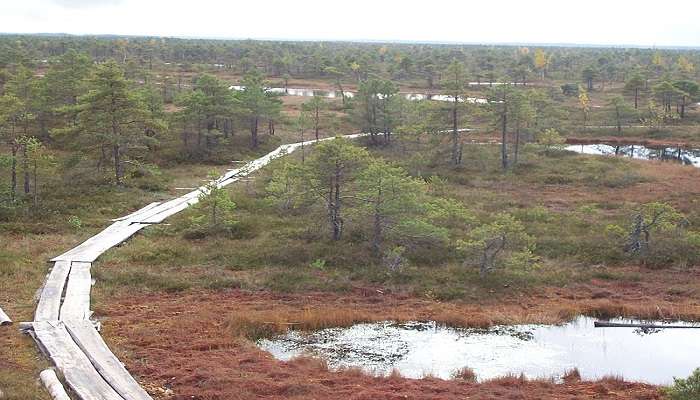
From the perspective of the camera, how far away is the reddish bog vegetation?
14.6 m

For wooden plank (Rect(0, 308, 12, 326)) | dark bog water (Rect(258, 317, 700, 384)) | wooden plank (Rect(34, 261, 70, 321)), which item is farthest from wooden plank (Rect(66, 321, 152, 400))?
dark bog water (Rect(258, 317, 700, 384))

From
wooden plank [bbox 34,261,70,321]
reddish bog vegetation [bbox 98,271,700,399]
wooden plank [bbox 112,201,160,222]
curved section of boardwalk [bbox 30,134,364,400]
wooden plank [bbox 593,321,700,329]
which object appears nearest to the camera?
curved section of boardwalk [bbox 30,134,364,400]

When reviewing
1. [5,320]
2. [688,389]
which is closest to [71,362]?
[5,320]

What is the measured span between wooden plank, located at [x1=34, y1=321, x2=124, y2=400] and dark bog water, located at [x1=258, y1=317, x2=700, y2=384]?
503cm

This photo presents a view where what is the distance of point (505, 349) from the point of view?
719 inches

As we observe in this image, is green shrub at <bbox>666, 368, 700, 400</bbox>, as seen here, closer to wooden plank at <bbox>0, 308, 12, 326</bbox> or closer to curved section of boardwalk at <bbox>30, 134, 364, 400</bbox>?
curved section of boardwalk at <bbox>30, 134, 364, 400</bbox>

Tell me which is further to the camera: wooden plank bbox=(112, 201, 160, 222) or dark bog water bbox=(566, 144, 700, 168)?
dark bog water bbox=(566, 144, 700, 168)

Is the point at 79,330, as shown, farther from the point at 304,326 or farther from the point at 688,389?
the point at 688,389

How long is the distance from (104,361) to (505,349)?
10711mm

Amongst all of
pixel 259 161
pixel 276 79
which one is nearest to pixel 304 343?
pixel 259 161

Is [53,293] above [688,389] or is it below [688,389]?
below

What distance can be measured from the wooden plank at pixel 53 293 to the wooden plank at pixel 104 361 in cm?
93

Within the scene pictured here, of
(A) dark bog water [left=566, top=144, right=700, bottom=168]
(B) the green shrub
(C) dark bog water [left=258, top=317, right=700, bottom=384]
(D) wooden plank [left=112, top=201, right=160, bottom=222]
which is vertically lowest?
(C) dark bog water [left=258, top=317, right=700, bottom=384]

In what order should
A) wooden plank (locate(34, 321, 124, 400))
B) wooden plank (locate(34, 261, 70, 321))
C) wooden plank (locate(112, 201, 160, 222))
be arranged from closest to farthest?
1. wooden plank (locate(34, 321, 124, 400))
2. wooden plank (locate(34, 261, 70, 321))
3. wooden plank (locate(112, 201, 160, 222))
